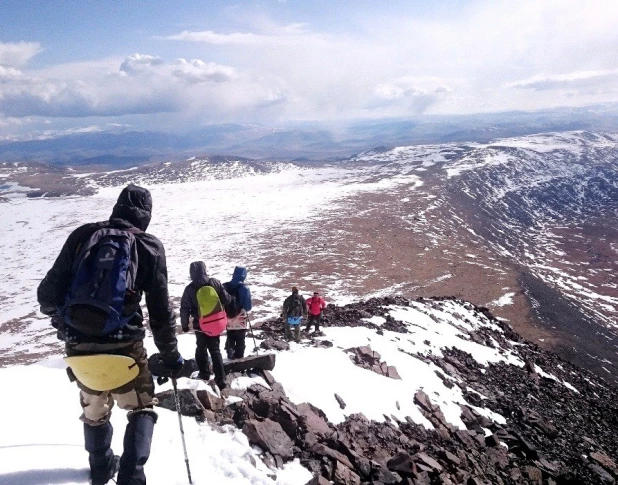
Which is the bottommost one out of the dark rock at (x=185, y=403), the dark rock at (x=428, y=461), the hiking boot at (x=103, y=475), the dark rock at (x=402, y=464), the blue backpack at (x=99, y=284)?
the dark rock at (x=428, y=461)

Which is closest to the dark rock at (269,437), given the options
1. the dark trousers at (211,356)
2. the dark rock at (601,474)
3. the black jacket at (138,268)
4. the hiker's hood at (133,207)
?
the dark trousers at (211,356)

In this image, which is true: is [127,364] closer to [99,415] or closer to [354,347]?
[99,415]

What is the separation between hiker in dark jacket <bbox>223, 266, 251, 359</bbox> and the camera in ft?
31.8

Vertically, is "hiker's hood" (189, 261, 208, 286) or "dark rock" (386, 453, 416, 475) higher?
"hiker's hood" (189, 261, 208, 286)

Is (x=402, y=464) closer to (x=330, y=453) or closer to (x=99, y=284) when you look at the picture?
(x=330, y=453)

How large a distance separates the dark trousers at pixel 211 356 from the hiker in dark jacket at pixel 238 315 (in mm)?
1390

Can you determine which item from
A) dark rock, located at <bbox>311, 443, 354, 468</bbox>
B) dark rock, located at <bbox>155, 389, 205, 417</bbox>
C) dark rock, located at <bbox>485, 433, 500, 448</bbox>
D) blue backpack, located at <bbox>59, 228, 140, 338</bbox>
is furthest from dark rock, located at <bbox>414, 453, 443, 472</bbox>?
blue backpack, located at <bbox>59, 228, 140, 338</bbox>

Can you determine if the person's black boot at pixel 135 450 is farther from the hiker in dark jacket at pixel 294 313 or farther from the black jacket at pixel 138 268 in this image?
the hiker in dark jacket at pixel 294 313

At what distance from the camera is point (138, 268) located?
13.9 feet

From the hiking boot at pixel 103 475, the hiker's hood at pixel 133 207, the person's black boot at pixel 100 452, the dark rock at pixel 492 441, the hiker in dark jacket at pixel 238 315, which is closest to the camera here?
the hiker's hood at pixel 133 207

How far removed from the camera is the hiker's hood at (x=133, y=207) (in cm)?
433

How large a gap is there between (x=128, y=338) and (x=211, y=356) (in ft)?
12.6

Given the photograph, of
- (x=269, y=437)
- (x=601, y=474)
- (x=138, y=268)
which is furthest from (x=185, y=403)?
(x=601, y=474)

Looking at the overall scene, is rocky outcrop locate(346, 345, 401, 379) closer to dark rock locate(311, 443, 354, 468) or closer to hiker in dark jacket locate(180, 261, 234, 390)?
dark rock locate(311, 443, 354, 468)
